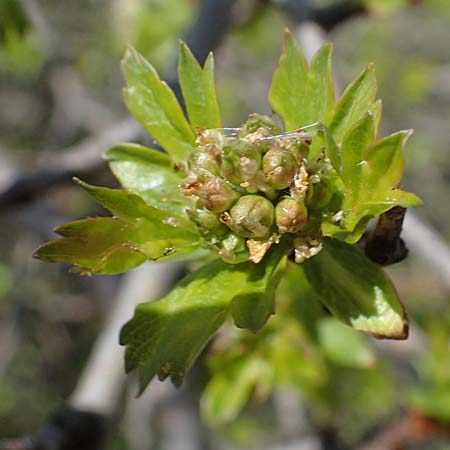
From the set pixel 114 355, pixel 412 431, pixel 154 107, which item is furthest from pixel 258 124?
pixel 412 431

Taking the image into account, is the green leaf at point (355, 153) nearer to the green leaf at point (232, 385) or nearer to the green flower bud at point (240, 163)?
the green flower bud at point (240, 163)

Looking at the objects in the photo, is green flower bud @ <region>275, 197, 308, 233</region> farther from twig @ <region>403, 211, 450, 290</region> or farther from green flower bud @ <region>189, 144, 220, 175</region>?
twig @ <region>403, 211, 450, 290</region>

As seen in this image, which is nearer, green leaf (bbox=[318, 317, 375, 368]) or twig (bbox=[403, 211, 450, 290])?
twig (bbox=[403, 211, 450, 290])

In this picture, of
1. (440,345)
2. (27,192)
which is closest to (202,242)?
(27,192)

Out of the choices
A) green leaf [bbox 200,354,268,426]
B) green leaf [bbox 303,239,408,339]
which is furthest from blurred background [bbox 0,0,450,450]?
green leaf [bbox 303,239,408,339]

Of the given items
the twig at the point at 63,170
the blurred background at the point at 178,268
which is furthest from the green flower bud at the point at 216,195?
the twig at the point at 63,170

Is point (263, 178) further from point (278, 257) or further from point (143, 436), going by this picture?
point (143, 436)
